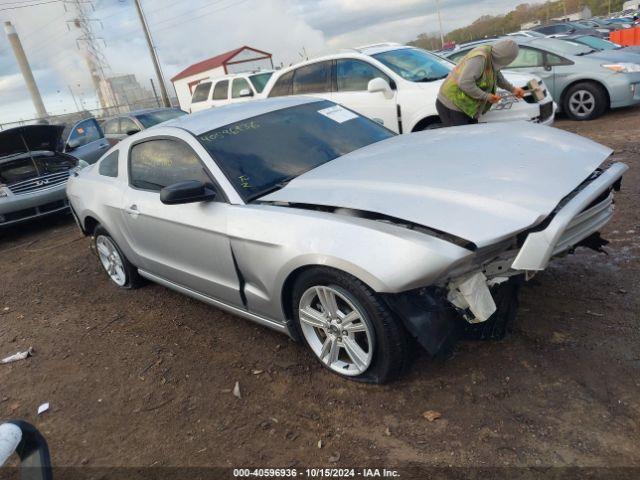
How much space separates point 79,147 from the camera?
380 inches

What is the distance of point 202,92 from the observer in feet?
38.7

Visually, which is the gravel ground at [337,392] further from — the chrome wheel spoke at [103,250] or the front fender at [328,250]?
the chrome wheel spoke at [103,250]

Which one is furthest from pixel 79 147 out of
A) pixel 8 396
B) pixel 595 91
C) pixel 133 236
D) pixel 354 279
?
pixel 595 91

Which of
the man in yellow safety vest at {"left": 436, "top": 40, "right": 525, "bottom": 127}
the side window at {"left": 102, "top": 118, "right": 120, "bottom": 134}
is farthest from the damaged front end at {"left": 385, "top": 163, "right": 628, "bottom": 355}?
the side window at {"left": 102, "top": 118, "right": 120, "bottom": 134}

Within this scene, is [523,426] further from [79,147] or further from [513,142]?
[79,147]

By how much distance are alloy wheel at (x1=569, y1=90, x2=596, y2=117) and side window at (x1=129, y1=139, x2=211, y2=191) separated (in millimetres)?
7690

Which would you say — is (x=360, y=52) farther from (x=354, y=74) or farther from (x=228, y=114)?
(x=228, y=114)

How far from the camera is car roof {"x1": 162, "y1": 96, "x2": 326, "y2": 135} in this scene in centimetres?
357

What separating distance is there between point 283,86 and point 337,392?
21.0 feet

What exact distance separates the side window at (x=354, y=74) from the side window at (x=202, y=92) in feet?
16.9

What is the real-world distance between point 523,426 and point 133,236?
3.17m

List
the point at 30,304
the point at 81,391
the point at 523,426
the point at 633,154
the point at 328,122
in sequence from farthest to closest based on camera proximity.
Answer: the point at 633,154 → the point at 30,304 → the point at 328,122 → the point at 81,391 → the point at 523,426

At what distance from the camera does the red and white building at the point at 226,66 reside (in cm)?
2914

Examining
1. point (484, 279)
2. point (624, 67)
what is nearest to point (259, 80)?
point (624, 67)
